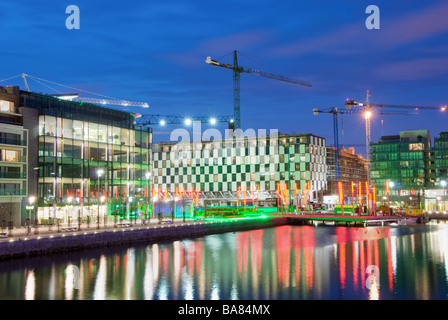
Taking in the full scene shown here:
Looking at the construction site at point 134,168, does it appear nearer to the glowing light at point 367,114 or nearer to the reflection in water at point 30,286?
the glowing light at point 367,114

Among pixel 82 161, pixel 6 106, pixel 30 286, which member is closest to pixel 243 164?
pixel 82 161

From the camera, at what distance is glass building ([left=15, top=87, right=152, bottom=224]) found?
66.9m

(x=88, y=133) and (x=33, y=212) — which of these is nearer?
(x=33, y=212)

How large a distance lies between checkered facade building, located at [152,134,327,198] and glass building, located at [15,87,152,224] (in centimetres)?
4974

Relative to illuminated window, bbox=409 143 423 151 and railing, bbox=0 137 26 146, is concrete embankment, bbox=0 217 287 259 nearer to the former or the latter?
railing, bbox=0 137 26 146

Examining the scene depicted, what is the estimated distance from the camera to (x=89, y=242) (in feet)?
164

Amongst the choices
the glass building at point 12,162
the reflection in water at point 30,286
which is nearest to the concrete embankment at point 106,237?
the reflection in water at point 30,286

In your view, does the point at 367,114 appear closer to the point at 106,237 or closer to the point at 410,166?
the point at 410,166

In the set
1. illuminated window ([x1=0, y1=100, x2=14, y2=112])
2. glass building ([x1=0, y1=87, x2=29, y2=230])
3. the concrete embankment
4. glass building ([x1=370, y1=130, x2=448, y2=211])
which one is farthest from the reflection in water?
glass building ([x1=370, y1=130, x2=448, y2=211])

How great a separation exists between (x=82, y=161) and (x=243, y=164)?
228 feet

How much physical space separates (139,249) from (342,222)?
55315mm

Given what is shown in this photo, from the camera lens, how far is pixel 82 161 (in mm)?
72500
